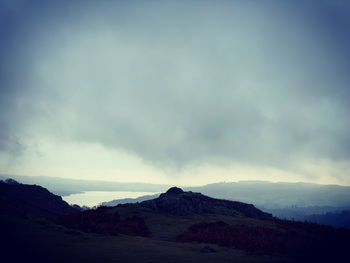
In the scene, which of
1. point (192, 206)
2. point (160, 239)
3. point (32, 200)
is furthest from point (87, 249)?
point (32, 200)

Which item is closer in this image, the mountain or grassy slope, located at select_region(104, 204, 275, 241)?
grassy slope, located at select_region(104, 204, 275, 241)

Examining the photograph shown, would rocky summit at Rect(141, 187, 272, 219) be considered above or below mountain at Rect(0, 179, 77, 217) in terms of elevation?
above

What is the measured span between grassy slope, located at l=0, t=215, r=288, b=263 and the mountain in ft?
154

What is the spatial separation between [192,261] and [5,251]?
44.6ft

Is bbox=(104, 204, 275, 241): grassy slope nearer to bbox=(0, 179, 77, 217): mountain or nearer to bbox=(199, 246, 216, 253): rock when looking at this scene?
bbox=(199, 246, 216, 253): rock

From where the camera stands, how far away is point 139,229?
32.5 meters

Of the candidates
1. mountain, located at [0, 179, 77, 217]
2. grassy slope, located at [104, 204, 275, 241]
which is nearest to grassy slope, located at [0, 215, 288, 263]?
grassy slope, located at [104, 204, 275, 241]

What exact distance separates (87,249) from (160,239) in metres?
10.6

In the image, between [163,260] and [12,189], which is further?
[12,189]

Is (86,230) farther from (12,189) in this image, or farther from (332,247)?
(12,189)

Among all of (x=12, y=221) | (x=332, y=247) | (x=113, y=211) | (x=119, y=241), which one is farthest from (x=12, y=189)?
(x=332, y=247)

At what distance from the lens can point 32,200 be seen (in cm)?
8056

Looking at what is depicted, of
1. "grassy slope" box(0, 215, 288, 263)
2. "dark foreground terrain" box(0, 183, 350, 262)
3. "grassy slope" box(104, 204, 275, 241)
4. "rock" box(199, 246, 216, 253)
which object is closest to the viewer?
"grassy slope" box(0, 215, 288, 263)

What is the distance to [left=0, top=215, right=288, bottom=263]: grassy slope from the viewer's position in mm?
Answer: 18188
